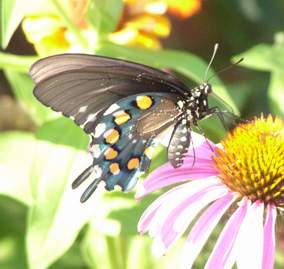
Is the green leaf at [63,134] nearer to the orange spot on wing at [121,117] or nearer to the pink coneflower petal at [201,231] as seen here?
the orange spot on wing at [121,117]

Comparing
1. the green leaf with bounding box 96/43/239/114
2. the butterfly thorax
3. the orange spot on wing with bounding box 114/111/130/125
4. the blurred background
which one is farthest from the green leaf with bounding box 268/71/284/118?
the orange spot on wing with bounding box 114/111/130/125

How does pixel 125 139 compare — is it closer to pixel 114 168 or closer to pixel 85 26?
pixel 114 168

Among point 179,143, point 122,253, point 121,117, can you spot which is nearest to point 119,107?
point 121,117

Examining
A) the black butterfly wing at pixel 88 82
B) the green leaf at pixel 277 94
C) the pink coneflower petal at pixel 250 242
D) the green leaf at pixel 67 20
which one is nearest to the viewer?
the pink coneflower petal at pixel 250 242

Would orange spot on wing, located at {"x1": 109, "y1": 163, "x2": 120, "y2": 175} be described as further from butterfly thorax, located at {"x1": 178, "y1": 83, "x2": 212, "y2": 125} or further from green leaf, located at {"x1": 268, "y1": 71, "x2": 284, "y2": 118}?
green leaf, located at {"x1": 268, "y1": 71, "x2": 284, "y2": 118}

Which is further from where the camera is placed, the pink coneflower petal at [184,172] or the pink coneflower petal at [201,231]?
the pink coneflower petal at [184,172]

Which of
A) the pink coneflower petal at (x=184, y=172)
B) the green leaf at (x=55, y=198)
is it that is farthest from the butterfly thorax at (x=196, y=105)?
the green leaf at (x=55, y=198)
